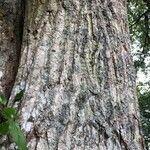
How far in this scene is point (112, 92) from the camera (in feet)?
5.66

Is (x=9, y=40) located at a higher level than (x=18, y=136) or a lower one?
higher

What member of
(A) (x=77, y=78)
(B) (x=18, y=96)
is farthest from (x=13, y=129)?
(A) (x=77, y=78)

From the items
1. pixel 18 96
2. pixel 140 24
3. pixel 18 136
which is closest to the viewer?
pixel 18 136

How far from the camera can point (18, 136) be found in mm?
1445

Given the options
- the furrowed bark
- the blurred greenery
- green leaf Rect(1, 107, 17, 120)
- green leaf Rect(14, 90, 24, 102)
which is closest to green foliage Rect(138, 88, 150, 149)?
the blurred greenery

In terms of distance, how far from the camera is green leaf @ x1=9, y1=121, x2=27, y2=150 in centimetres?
142

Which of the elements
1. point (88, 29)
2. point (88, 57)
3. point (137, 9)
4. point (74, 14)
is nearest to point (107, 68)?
point (88, 57)

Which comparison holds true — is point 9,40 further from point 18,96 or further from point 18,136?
point 18,136

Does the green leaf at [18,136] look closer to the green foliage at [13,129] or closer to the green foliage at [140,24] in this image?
the green foliage at [13,129]

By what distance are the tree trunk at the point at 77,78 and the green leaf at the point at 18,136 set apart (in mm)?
106

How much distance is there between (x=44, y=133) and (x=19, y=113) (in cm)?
17

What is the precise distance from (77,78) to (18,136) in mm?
436

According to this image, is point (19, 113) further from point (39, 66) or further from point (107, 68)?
point (107, 68)

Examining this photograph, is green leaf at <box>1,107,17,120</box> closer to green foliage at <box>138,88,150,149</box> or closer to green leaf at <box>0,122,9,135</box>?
green leaf at <box>0,122,9,135</box>
